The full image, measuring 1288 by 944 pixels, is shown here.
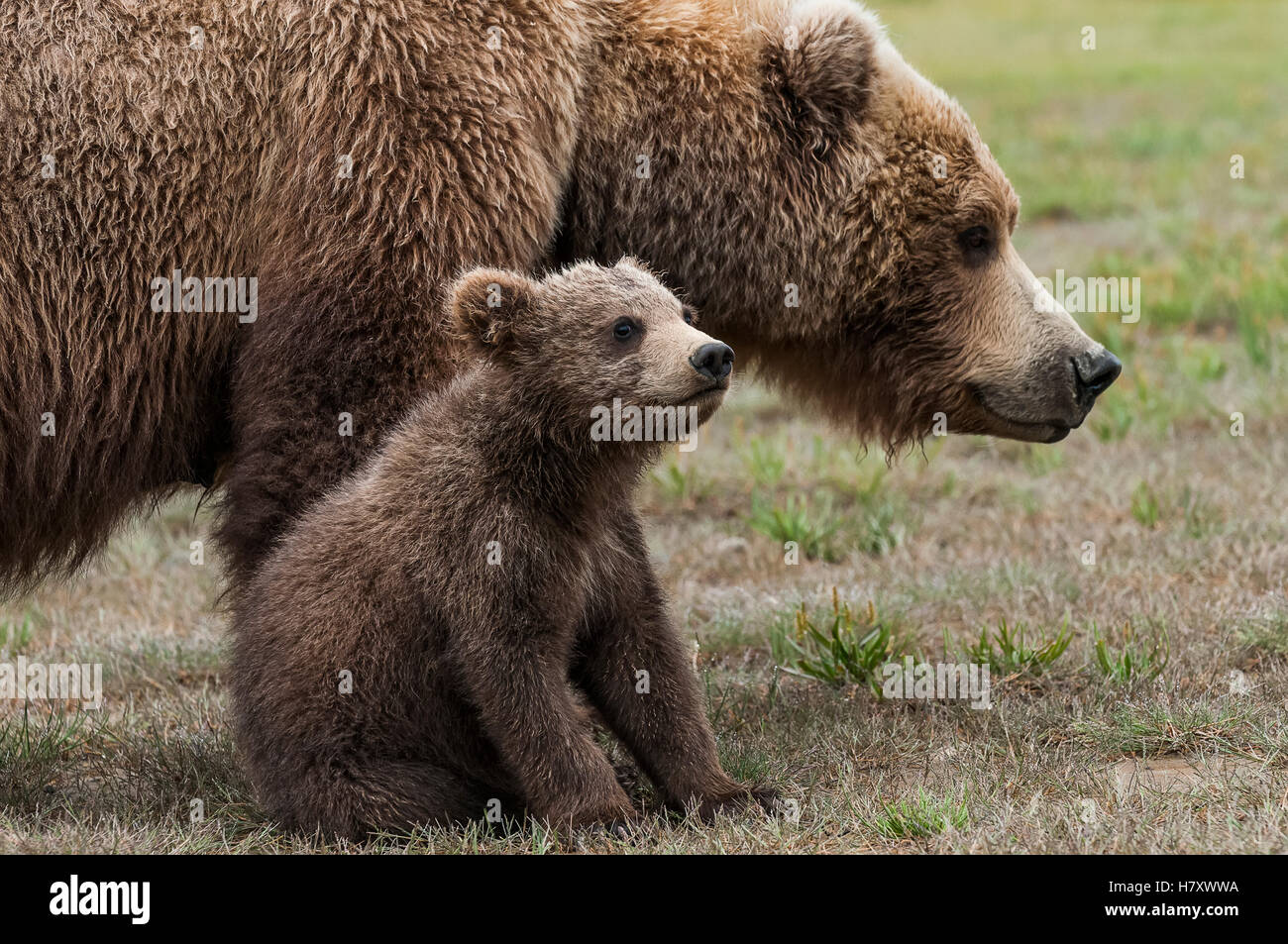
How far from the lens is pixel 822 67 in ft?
16.4

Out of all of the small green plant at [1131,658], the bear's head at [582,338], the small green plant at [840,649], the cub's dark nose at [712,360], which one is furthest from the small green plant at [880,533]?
the cub's dark nose at [712,360]

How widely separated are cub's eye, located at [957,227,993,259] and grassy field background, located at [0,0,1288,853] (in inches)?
42.9

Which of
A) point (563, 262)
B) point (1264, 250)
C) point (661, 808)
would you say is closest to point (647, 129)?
point (563, 262)

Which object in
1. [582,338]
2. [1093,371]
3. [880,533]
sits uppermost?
[582,338]

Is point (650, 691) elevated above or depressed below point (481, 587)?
below

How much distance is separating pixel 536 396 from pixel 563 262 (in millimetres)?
910

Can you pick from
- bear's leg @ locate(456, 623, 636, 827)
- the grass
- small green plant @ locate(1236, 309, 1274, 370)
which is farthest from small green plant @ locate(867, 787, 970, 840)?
small green plant @ locate(1236, 309, 1274, 370)

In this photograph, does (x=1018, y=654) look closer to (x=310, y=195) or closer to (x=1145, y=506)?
(x=1145, y=506)

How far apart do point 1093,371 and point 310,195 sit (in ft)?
7.87

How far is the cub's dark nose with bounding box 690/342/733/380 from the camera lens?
3.99 meters

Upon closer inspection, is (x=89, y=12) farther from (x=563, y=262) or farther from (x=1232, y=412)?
(x=1232, y=412)

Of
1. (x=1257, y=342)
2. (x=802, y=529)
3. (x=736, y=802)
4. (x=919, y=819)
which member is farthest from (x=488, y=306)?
(x=1257, y=342)

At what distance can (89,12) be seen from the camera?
452cm

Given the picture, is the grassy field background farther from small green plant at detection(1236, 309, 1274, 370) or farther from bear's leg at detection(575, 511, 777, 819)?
bear's leg at detection(575, 511, 777, 819)
